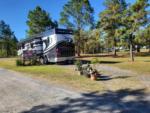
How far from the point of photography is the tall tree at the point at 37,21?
5662 cm

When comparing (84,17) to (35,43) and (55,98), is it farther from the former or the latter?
(55,98)

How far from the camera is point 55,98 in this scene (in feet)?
35.4

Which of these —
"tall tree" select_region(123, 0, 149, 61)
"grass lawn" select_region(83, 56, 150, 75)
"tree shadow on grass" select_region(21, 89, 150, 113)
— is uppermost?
"tall tree" select_region(123, 0, 149, 61)

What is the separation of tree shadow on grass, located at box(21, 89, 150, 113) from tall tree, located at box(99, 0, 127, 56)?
2258cm

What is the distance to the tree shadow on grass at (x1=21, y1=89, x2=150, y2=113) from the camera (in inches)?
348

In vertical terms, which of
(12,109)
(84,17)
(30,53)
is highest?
(84,17)

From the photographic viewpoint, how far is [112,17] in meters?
34.4

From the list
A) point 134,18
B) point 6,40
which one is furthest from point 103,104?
point 6,40

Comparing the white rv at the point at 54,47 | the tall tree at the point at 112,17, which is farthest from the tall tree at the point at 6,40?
the white rv at the point at 54,47

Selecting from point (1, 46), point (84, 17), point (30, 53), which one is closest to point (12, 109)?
point (30, 53)

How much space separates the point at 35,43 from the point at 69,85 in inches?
650

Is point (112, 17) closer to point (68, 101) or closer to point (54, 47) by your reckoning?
point (54, 47)

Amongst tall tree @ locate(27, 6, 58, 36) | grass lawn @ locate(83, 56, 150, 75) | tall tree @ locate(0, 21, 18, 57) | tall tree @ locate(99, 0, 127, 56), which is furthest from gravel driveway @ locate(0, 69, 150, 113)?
tall tree @ locate(0, 21, 18, 57)

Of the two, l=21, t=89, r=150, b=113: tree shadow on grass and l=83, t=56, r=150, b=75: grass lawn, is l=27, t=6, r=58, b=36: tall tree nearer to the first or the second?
l=83, t=56, r=150, b=75: grass lawn
